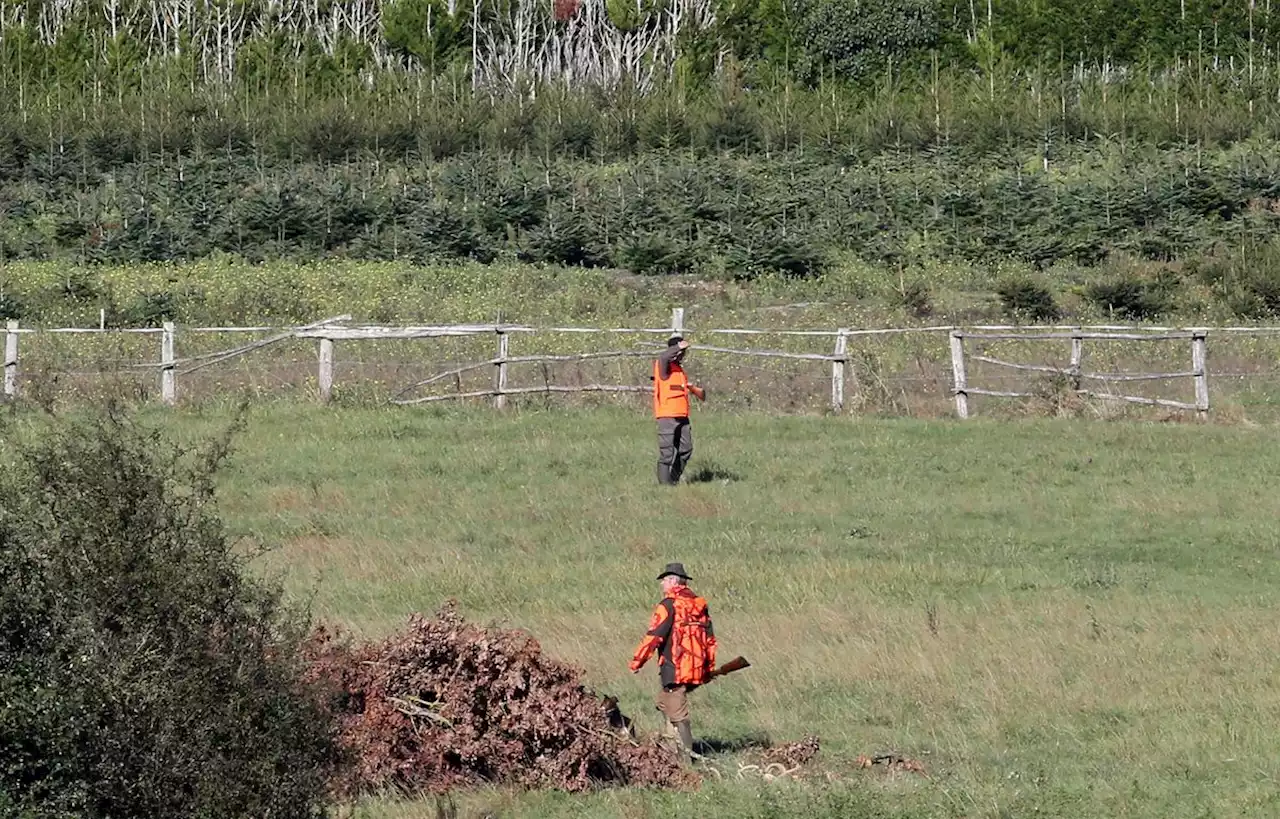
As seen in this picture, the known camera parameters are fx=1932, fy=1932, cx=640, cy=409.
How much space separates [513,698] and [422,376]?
16850 mm

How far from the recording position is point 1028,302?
108ft

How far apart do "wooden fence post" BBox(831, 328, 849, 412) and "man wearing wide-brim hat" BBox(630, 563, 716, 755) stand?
47.5 feet

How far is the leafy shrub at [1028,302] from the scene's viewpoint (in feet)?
108

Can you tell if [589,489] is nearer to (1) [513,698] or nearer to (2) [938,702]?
(2) [938,702]

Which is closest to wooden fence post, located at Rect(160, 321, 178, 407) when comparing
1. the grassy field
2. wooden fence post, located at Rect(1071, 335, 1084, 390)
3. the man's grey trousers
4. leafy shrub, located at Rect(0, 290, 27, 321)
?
the grassy field

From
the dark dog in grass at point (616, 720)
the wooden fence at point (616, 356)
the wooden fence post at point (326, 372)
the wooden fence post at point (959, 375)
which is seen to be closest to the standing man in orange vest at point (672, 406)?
the wooden fence at point (616, 356)

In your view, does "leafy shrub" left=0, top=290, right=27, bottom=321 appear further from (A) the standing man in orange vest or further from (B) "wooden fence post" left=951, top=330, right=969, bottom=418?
(A) the standing man in orange vest

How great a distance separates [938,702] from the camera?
11633 mm

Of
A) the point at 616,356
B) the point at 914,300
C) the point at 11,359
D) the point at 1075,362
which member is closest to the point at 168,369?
the point at 11,359

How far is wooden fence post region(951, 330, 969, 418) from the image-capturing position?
24.4 meters

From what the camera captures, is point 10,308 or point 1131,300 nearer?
point 10,308

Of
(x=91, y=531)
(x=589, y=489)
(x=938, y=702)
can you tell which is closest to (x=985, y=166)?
(x=589, y=489)

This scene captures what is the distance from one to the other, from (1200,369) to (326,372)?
1095cm

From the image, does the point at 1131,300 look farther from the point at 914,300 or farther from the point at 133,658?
the point at 133,658
